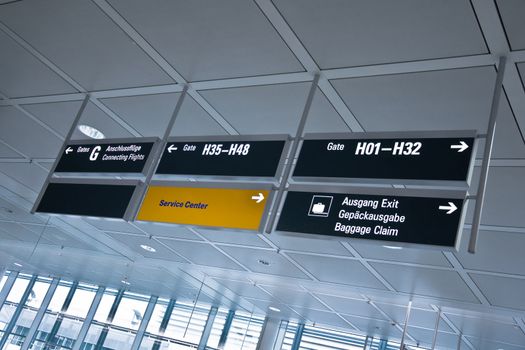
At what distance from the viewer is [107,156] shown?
4566 millimetres

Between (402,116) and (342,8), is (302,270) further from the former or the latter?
(342,8)

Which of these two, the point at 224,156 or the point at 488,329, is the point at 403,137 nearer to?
the point at 224,156

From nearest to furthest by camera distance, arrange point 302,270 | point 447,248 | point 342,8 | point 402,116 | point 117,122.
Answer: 1. point 447,248
2. point 342,8
3. point 402,116
4. point 117,122
5. point 302,270

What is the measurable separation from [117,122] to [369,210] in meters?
3.00

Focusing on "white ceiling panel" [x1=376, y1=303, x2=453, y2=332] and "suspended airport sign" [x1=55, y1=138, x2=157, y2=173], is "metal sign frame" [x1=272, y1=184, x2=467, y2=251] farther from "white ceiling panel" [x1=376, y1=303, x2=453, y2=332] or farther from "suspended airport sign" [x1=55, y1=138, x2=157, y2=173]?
"white ceiling panel" [x1=376, y1=303, x2=453, y2=332]

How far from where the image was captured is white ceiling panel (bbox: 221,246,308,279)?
7.57 metres

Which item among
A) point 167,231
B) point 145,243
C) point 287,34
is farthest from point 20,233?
point 287,34

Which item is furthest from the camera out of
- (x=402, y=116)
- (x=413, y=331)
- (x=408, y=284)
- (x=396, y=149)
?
(x=413, y=331)

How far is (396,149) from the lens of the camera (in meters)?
3.35

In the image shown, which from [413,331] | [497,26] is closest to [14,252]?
[413,331]

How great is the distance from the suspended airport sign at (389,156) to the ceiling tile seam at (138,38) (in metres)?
1.27

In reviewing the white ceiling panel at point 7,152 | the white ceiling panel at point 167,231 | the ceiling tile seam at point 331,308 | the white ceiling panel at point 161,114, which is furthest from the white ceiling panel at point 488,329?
the white ceiling panel at point 7,152

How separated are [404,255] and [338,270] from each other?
143 centimetres

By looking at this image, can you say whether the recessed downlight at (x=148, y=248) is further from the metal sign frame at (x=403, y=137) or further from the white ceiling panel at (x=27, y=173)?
the metal sign frame at (x=403, y=137)
